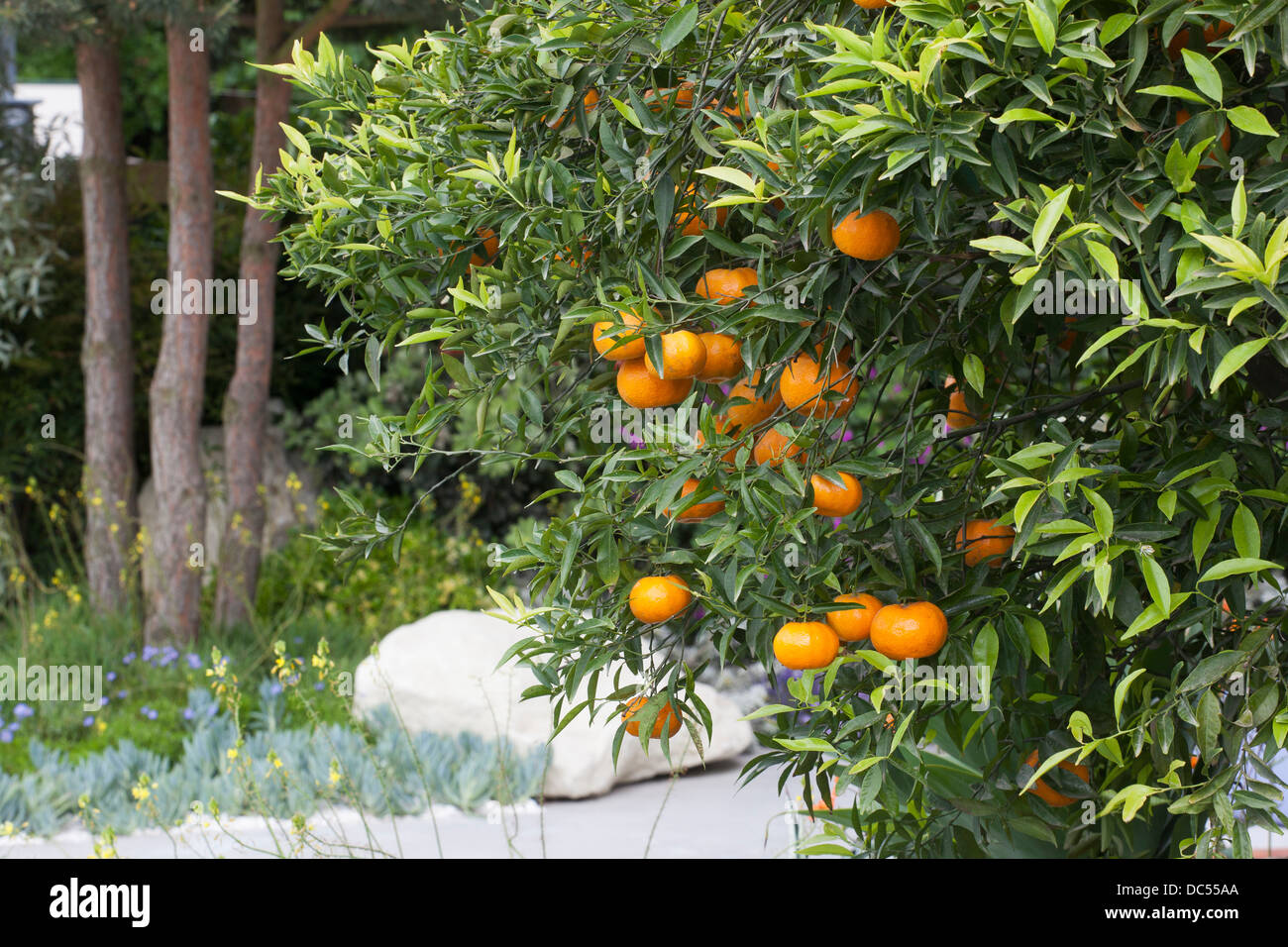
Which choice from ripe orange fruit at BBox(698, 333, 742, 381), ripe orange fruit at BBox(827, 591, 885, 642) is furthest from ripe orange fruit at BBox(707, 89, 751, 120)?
ripe orange fruit at BBox(827, 591, 885, 642)

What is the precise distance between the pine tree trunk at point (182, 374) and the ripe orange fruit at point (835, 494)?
4.68 metres

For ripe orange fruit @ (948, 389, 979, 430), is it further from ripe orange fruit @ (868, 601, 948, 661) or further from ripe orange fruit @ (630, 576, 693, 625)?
ripe orange fruit @ (630, 576, 693, 625)

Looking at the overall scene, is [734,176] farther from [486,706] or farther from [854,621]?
[486,706]

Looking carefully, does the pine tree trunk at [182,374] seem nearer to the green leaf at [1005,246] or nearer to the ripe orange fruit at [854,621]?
the ripe orange fruit at [854,621]

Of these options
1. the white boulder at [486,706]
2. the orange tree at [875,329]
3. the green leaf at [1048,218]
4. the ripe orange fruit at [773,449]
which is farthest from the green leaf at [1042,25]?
the white boulder at [486,706]

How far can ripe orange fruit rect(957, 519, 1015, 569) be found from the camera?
4.60 ft

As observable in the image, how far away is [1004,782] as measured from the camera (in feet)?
5.00

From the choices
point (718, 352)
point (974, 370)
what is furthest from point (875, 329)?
point (718, 352)

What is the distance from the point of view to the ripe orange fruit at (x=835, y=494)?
4.08 ft

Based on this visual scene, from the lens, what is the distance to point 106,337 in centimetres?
569

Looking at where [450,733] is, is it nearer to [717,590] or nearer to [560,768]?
[560,768]

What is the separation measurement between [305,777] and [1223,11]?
150 inches

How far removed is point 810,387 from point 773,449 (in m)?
0.09
